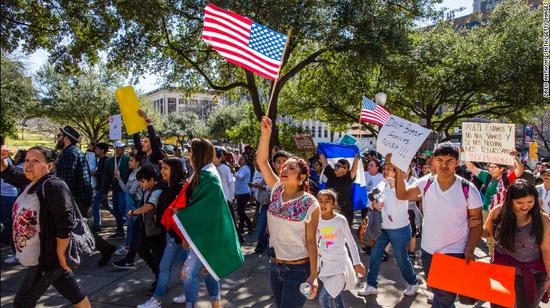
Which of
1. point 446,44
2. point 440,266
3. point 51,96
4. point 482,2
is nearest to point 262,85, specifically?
point 446,44

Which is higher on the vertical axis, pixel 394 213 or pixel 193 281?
pixel 394 213

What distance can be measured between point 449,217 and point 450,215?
2cm

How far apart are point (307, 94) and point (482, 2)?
7570 cm

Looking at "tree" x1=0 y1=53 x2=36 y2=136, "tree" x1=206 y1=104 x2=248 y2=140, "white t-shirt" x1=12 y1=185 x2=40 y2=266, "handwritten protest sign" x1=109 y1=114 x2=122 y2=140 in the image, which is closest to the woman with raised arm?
"white t-shirt" x1=12 y1=185 x2=40 y2=266

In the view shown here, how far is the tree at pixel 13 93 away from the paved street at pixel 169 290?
21.4 m

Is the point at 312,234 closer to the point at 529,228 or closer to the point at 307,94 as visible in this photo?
the point at 529,228

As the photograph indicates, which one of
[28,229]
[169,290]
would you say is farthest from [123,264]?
[28,229]

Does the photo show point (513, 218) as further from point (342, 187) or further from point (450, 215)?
point (342, 187)

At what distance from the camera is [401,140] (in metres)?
4.16

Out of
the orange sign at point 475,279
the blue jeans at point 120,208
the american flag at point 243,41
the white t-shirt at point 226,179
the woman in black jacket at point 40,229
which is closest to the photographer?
the orange sign at point 475,279

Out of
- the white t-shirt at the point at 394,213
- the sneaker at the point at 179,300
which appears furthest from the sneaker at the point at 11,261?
the white t-shirt at the point at 394,213

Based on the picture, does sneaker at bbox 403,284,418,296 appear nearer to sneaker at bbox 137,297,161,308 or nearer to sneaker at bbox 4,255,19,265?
sneaker at bbox 137,297,161,308

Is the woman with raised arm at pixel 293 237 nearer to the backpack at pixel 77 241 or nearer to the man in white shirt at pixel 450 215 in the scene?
the man in white shirt at pixel 450 215

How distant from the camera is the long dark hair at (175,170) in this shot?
4.75m
